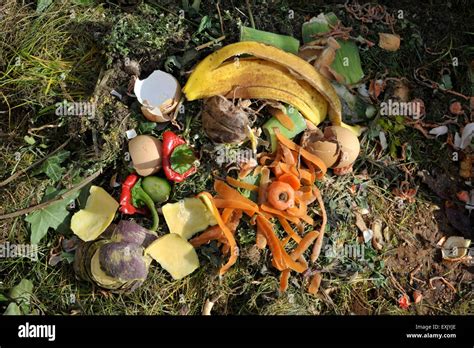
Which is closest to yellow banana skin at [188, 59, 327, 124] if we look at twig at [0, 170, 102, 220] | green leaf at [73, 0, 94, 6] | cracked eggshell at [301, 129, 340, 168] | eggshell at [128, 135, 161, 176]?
cracked eggshell at [301, 129, 340, 168]

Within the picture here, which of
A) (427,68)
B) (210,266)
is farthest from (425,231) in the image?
(210,266)

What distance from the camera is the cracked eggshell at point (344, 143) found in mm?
5000

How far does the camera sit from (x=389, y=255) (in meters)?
5.22

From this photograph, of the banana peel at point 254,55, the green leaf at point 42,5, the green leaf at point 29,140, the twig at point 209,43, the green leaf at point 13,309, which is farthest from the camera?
the green leaf at point 42,5

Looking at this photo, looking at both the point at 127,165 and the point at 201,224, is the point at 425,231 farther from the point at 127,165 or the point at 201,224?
the point at 127,165

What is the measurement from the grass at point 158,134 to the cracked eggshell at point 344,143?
212mm

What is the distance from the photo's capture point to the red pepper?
4949mm

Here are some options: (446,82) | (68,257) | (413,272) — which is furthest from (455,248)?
(68,257)

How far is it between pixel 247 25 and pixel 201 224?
1452 millimetres

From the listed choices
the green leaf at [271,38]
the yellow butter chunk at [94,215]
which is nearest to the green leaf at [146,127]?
the yellow butter chunk at [94,215]

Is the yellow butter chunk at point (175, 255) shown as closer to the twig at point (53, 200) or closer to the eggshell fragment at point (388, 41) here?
the twig at point (53, 200)

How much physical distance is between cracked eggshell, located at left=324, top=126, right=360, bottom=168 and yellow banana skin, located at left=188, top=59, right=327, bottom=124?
0.20 m

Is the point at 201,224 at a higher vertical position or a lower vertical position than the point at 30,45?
lower

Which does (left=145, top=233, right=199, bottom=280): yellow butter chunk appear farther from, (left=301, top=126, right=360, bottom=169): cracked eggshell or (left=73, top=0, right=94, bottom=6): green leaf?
(left=73, top=0, right=94, bottom=6): green leaf
